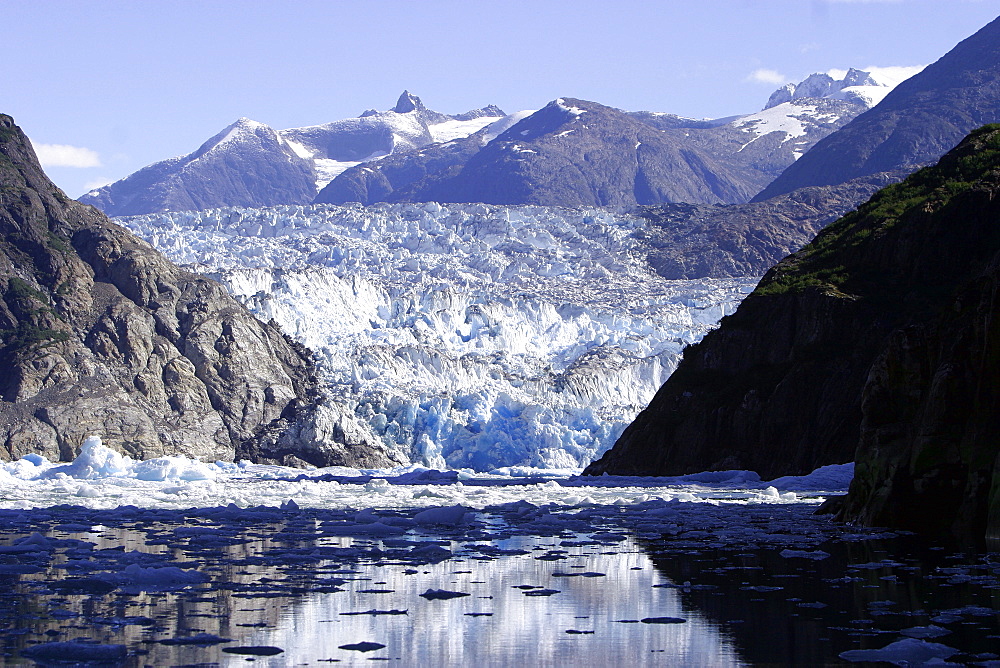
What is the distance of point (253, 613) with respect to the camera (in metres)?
12.9

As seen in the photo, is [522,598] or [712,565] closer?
[522,598]

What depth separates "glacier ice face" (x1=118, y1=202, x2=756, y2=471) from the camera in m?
73.4

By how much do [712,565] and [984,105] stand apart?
178129 millimetres

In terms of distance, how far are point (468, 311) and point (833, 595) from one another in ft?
266

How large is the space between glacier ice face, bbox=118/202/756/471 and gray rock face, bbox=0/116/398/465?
15.7 ft

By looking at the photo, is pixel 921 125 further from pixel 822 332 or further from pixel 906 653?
pixel 906 653

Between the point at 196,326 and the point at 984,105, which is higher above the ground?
the point at 984,105

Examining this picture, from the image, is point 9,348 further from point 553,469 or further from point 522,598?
point 522,598

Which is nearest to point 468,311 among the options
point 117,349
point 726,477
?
point 117,349

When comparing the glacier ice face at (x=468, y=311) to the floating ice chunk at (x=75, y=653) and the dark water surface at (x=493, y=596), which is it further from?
the floating ice chunk at (x=75, y=653)

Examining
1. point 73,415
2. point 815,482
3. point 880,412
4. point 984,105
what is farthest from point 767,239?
point 880,412

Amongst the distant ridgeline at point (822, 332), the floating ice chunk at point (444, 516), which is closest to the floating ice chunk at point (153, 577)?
the floating ice chunk at point (444, 516)

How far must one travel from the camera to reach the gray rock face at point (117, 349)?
6988 centimetres

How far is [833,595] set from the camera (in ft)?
45.0
